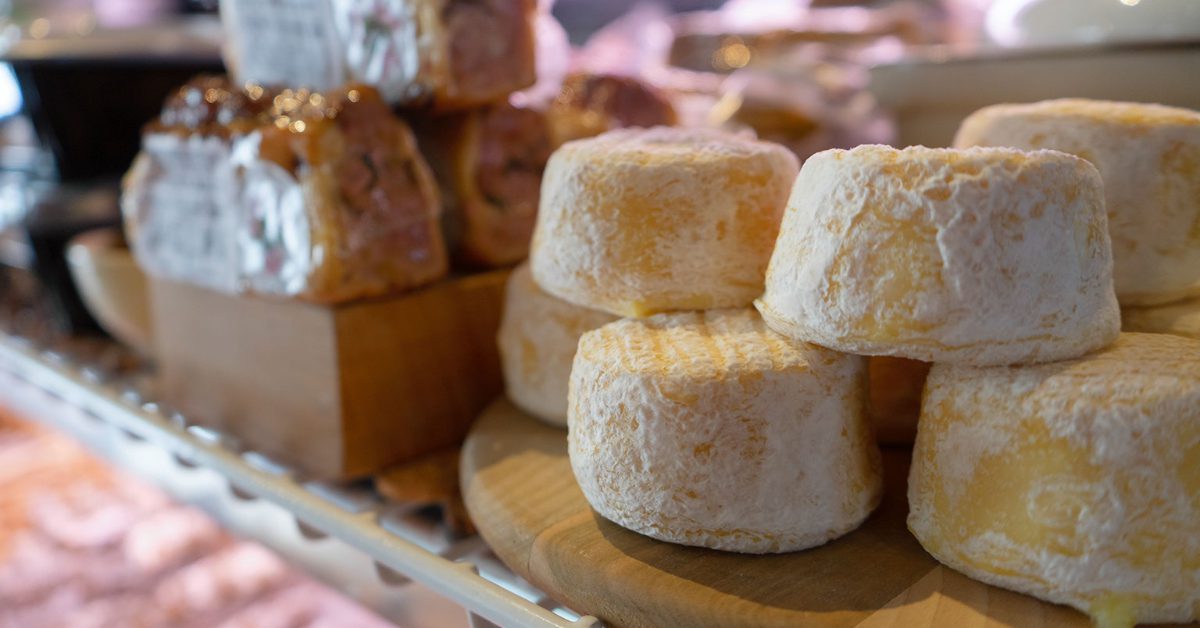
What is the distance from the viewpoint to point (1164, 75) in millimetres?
888

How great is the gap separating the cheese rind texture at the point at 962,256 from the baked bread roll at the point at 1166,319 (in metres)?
0.11

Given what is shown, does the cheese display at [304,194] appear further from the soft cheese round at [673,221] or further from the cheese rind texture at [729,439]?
the cheese rind texture at [729,439]

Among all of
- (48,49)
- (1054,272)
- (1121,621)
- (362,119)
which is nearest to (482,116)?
(362,119)

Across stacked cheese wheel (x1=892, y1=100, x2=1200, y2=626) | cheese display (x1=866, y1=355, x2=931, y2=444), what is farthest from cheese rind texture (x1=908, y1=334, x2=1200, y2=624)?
cheese display (x1=866, y1=355, x2=931, y2=444)

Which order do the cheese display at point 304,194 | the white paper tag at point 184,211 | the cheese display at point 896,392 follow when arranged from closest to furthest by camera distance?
1. the cheese display at point 896,392
2. the cheese display at point 304,194
3. the white paper tag at point 184,211

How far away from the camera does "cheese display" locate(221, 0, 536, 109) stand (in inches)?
36.1

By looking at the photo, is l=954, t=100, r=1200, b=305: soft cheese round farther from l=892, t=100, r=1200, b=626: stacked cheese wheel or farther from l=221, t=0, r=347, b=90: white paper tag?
l=221, t=0, r=347, b=90: white paper tag

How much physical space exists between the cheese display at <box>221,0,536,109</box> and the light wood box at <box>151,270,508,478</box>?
0.70 feet

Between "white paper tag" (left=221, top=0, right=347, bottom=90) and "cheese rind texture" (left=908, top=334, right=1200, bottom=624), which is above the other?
"white paper tag" (left=221, top=0, right=347, bottom=90)

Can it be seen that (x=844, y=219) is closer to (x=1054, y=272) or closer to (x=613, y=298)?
(x=1054, y=272)

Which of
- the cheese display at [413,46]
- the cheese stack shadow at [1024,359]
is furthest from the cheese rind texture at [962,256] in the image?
the cheese display at [413,46]

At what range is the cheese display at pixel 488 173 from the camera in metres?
1.00

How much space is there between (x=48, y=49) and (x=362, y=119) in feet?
2.69

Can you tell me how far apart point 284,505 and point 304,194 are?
30 cm
